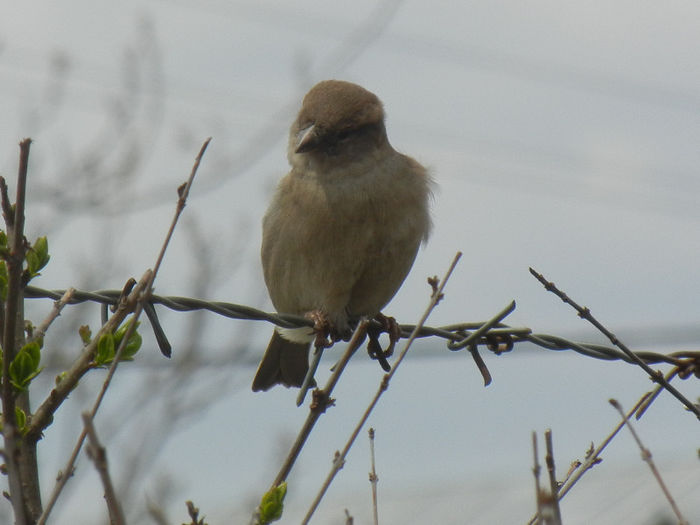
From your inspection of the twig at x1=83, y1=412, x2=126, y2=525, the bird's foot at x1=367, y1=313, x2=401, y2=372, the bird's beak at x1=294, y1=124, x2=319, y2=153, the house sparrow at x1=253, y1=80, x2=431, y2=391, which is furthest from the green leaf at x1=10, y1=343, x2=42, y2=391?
the bird's beak at x1=294, y1=124, x2=319, y2=153

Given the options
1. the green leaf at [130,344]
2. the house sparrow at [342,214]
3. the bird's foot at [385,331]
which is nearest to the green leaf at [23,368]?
the green leaf at [130,344]

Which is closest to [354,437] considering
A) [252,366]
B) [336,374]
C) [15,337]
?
[336,374]

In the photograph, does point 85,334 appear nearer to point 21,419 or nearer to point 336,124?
point 21,419

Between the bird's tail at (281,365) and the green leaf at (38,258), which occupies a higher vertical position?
the bird's tail at (281,365)

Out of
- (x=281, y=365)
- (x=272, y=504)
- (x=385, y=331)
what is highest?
(x=281, y=365)

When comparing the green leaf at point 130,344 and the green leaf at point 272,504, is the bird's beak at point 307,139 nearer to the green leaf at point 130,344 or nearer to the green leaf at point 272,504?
the green leaf at point 130,344

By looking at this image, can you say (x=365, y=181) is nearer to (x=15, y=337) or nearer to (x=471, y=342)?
(x=471, y=342)

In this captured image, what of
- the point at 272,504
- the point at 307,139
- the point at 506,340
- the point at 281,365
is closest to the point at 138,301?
the point at 272,504
